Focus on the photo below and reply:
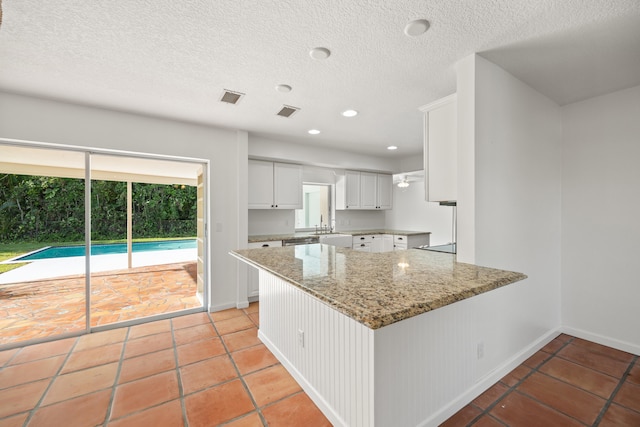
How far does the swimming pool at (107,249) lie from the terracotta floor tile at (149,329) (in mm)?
975

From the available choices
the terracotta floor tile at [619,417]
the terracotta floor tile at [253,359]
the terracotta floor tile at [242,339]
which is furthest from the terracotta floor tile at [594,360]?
the terracotta floor tile at [242,339]

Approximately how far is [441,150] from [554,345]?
2.24m

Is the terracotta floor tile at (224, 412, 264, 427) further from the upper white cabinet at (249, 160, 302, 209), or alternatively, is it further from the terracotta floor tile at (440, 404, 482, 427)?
the upper white cabinet at (249, 160, 302, 209)

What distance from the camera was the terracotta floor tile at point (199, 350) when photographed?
2477mm

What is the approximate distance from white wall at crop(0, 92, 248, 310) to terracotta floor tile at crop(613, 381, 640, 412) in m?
3.78

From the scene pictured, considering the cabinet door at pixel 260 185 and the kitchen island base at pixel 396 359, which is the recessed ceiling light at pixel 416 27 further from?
the cabinet door at pixel 260 185

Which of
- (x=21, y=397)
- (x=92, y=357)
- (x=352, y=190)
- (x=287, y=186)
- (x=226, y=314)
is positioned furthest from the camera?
(x=352, y=190)

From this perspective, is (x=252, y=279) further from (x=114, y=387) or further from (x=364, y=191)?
(x=364, y=191)

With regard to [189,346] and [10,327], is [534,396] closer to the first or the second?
[189,346]

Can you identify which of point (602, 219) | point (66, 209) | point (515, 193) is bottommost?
point (602, 219)

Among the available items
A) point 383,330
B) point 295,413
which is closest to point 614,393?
point 383,330

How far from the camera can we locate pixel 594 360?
7.81 feet

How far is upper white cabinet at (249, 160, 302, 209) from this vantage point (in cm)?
427

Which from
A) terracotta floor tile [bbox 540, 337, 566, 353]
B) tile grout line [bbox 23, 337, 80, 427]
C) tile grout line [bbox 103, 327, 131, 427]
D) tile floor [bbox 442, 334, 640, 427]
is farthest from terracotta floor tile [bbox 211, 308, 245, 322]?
terracotta floor tile [bbox 540, 337, 566, 353]
